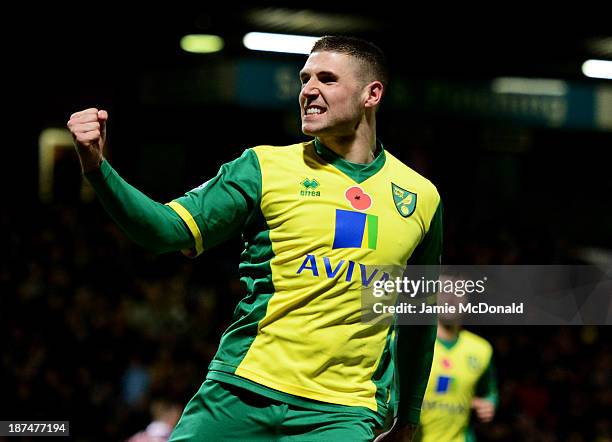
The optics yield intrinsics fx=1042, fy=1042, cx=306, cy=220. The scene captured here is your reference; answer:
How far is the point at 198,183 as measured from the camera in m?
14.2

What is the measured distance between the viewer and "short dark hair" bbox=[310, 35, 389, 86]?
3830 mm

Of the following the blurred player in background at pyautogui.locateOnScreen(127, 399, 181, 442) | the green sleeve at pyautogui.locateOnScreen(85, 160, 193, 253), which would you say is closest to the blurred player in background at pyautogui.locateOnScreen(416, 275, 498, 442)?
the blurred player in background at pyautogui.locateOnScreen(127, 399, 181, 442)

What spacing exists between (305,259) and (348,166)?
437 millimetres

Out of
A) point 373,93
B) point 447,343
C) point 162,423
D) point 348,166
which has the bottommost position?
point 162,423

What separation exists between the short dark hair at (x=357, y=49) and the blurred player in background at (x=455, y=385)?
2748 mm

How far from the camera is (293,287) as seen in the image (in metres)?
3.51

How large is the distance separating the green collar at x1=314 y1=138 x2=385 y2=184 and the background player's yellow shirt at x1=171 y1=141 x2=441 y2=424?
0.12 ft

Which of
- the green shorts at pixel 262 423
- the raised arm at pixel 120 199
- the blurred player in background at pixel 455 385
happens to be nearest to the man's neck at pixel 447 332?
the blurred player in background at pixel 455 385

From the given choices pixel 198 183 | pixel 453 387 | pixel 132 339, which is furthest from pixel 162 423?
pixel 198 183

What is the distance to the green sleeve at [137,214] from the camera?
124 inches

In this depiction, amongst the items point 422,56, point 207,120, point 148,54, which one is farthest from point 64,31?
point 422,56

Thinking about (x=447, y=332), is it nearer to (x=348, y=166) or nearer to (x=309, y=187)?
(x=348, y=166)

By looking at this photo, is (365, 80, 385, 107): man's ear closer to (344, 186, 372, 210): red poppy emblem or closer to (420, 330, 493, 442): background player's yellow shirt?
(344, 186, 372, 210): red poppy emblem

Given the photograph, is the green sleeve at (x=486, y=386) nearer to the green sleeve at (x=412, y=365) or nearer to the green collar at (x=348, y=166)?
the green sleeve at (x=412, y=365)
